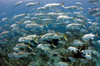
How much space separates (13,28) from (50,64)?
15.3 ft

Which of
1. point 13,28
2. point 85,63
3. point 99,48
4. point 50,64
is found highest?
point 13,28

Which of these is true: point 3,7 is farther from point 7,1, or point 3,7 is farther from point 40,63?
point 40,63

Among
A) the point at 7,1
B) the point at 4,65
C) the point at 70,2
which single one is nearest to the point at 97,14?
the point at 4,65

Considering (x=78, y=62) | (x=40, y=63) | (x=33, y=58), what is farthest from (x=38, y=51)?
(x=78, y=62)

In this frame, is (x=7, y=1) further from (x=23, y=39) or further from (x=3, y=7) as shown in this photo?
(x=23, y=39)

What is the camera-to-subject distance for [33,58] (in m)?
6.64

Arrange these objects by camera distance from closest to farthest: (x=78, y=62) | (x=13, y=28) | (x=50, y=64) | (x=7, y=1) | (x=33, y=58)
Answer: (x=50, y=64) → (x=78, y=62) → (x=33, y=58) → (x=13, y=28) → (x=7, y=1)

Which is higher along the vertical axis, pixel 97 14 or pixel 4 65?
pixel 97 14

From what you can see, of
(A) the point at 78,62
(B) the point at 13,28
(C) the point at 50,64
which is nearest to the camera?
(C) the point at 50,64

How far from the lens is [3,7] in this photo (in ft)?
91.5

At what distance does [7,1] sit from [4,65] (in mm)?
23873

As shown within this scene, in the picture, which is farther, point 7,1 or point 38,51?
point 7,1

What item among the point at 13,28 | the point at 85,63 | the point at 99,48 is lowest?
the point at 99,48

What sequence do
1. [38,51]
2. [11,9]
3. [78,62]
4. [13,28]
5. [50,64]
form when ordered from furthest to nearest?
[11,9] → [13,28] → [38,51] → [78,62] → [50,64]
